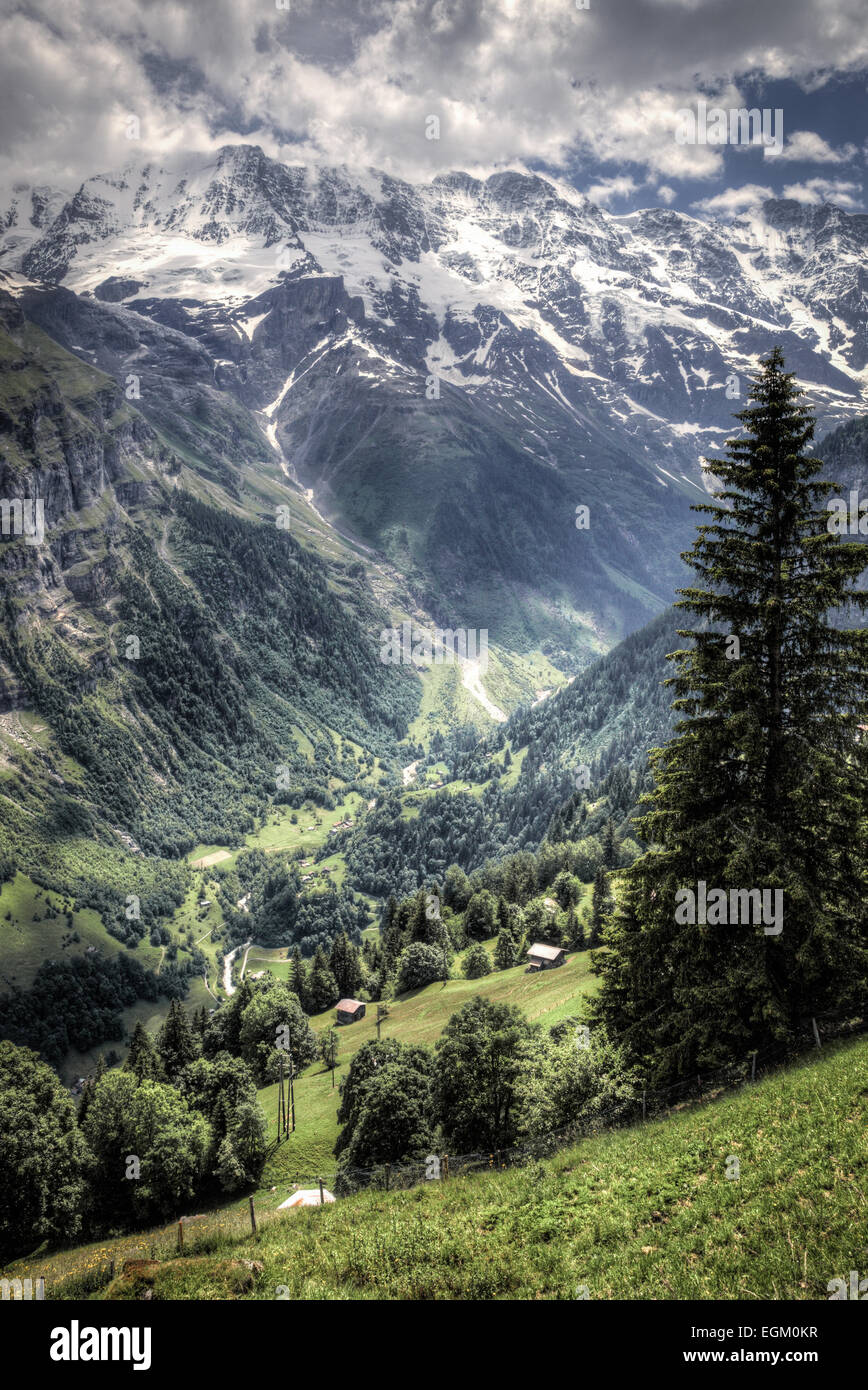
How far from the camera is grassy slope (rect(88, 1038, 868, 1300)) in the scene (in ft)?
42.3

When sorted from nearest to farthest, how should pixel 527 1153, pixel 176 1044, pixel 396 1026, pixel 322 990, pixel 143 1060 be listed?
1. pixel 527 1153
2. pixel 143 1060
3. pixel 176 1044
4. pixel 396 1026
5. pixel 322 990

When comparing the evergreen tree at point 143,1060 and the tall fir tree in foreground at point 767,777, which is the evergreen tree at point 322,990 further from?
the tall fir tree in foreground at point 767,777

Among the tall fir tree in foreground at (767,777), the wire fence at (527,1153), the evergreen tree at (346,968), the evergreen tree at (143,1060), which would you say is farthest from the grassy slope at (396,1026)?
the tall fir tree in foreground at (767,777)

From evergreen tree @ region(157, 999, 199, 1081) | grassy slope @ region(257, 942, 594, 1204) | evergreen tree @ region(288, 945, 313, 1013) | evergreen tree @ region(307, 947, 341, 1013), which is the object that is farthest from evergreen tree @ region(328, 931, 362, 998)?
evergreen tree @ region(157, 999, 199, 1081)

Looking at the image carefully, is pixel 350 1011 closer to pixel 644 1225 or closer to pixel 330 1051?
pixel 330 1051

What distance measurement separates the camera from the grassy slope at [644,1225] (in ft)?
42.3

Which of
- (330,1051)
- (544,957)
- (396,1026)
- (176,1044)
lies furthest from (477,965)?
(176,1044)

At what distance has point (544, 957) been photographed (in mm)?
82062

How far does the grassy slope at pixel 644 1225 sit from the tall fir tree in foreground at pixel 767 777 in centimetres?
229

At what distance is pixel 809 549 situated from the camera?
69.6ft

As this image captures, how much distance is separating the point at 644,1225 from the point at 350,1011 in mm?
90665
